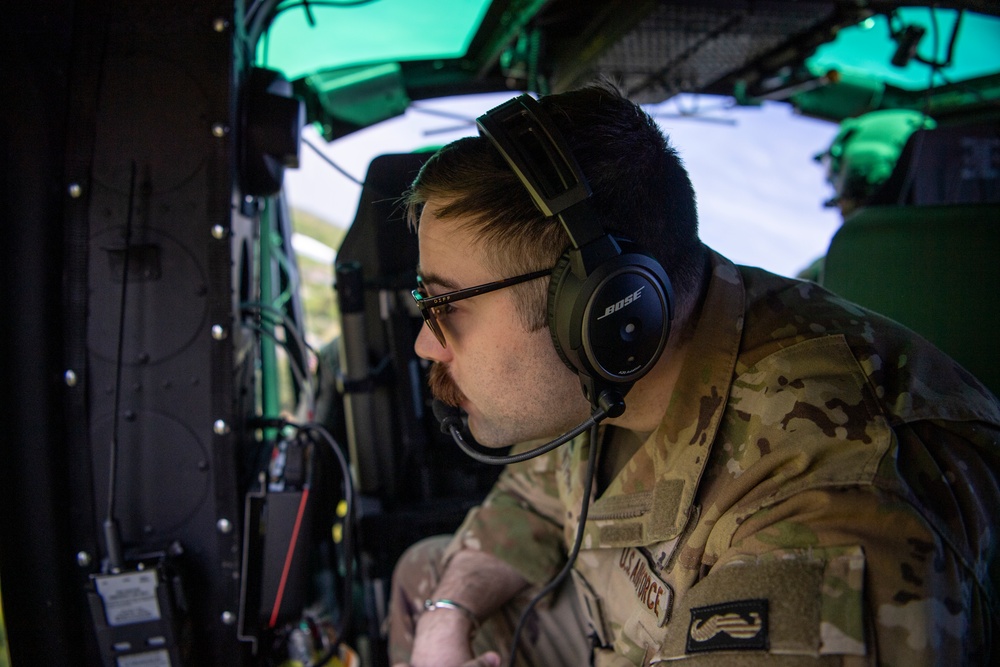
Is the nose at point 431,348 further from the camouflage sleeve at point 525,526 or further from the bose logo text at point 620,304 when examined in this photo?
the camouflage sleeve at point 525,526

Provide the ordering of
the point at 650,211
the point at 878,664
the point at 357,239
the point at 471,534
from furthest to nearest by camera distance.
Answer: the point at 357,239 → the point at 471,534 → the point at 650,211 → the point at 878,664

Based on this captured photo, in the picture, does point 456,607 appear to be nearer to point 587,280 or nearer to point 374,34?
point 587,280

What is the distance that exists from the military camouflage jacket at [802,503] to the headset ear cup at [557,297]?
0.22 metres

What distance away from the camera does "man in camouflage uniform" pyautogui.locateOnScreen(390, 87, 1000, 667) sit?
67 centimetres

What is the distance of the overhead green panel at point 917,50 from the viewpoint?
7.82ft

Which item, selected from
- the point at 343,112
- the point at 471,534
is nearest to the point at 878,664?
the point at 471,534

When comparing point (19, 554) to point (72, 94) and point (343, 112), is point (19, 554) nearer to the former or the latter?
point (72, 94)

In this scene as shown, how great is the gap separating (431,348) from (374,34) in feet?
5.73

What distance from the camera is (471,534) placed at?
136cm

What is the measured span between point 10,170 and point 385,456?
101 cm

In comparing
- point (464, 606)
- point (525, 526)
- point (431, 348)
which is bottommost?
point (464, 606)

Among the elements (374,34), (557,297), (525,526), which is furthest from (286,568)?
(374,34)

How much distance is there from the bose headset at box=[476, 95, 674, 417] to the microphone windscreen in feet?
0.97

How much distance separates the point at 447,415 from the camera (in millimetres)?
1080
